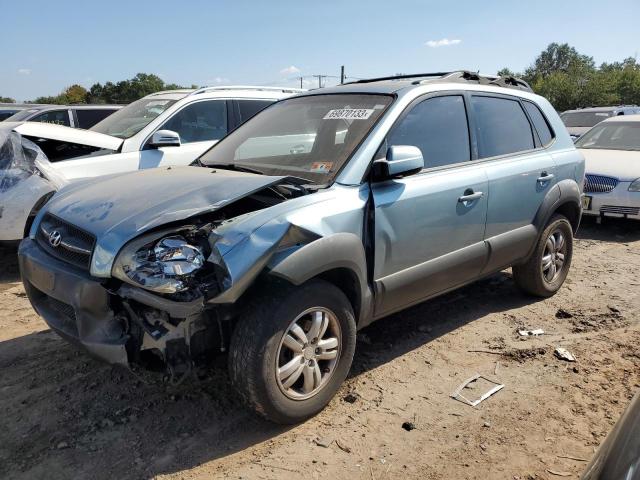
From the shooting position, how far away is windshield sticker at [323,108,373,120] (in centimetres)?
348

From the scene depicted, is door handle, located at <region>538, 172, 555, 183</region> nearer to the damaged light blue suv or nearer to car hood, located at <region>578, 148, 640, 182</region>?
the damaged light blue suv

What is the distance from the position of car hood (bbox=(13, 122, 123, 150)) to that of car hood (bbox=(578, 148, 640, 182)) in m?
6.44

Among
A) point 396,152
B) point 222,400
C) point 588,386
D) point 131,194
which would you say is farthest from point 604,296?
point 131,194

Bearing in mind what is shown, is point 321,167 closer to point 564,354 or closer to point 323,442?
point 323,442

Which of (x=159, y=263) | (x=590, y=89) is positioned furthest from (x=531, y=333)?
(x=590, y=89)

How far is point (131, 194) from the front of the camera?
9.94 ft

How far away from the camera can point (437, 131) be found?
12.2 feet

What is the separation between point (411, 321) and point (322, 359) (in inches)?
61.1

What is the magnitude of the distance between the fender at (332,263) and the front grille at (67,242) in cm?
→ 99

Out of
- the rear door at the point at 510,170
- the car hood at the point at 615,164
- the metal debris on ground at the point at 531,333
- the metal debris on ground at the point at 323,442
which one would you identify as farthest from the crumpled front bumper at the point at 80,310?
the car hood at the point at 615,164

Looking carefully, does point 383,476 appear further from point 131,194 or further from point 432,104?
point 432,104

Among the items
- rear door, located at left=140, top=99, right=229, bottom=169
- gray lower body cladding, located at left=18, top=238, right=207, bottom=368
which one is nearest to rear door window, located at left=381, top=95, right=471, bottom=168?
gray lower body cladding, located at left=18, top=238, right=207, bottom=368

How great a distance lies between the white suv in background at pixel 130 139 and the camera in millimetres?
5465

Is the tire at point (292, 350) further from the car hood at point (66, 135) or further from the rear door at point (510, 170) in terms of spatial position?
the car hood at point (66, 135)
